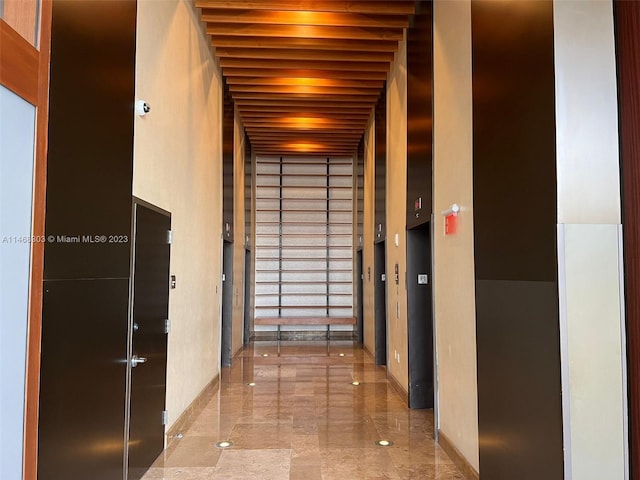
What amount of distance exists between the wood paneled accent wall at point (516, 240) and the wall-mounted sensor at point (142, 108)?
2.38 meters

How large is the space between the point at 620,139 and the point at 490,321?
4.25 feet

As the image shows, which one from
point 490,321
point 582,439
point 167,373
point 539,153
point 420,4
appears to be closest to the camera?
point 582,439

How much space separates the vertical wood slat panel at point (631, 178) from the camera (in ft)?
6.61

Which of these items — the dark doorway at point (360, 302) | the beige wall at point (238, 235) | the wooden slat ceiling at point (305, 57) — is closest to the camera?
the wooden slat ceiling at point (305, 57)

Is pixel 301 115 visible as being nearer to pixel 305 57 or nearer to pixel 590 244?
pixel 305 57

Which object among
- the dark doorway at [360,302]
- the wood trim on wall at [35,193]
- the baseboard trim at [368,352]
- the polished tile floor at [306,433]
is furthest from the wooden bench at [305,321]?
the wood trim on wall at [35,193]

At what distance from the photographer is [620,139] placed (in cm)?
211

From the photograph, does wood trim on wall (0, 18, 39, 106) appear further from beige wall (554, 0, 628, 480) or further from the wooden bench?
the wooden bench

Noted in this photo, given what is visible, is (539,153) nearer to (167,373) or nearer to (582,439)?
(582,439)

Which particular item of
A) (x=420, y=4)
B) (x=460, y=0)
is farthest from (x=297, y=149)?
(x=460, y=0)

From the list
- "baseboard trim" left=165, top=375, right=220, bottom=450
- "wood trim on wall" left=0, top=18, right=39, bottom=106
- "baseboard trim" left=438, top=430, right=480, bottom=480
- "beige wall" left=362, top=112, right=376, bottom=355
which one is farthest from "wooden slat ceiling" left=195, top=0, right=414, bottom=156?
"baseboard trim" left=438, top=430, right=480, bottom=480

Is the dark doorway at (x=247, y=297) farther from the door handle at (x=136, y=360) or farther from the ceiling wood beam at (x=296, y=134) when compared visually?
the door handle at (x=136, y=360)

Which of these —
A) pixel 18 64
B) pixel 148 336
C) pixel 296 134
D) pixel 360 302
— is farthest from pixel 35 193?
pixel 360 302

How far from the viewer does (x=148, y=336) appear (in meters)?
3.60
